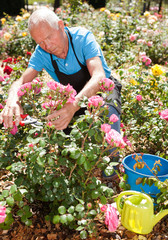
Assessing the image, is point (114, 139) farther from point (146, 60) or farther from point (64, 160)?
point (146, 60)

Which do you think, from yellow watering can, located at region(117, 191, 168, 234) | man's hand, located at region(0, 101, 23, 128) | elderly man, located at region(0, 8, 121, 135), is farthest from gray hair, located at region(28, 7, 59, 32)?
yellow watering can, located at region(117, 191, 168, 234)

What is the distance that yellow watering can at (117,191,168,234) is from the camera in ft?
4.61

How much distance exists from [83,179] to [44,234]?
0.44 m

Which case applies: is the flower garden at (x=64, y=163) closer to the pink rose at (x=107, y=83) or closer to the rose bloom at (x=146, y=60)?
the pink rose at (x=107, y=83)

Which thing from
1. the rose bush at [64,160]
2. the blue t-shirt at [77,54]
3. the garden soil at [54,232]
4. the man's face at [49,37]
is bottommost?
the garden soil at [54,232]

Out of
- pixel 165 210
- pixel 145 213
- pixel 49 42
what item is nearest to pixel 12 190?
pixel 145 213

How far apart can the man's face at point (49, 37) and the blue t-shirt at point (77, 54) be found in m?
0.13

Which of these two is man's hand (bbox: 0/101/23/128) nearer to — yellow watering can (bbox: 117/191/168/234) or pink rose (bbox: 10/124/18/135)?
pink rose (bbox: 10/124/18/135)

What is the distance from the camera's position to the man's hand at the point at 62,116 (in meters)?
1.43

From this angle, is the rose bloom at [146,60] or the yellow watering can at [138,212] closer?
the yellow watering can at [138,212]

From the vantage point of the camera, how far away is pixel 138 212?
140cm

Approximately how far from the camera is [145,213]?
1.41 meters

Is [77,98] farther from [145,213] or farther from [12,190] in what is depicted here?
[145,213]

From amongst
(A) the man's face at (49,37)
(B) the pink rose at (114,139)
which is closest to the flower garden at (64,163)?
(B) the pink rose at (114,139)
